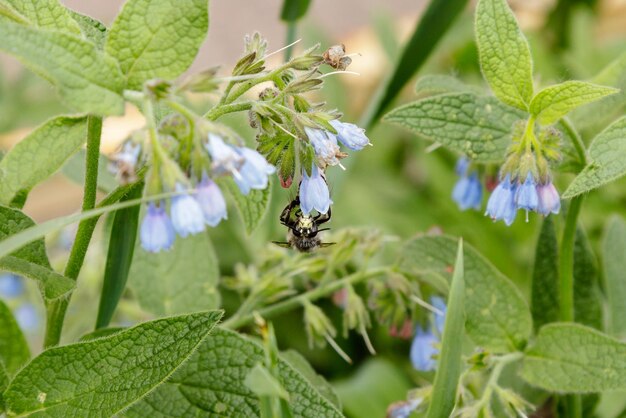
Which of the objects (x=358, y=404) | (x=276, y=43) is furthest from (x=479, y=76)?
(x=276, y=43)

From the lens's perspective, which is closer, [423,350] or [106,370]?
[106,370]

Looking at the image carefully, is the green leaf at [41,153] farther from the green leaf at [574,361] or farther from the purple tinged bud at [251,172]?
the green leaf at [574,361]

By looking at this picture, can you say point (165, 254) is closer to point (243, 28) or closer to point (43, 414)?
point (43, 414)

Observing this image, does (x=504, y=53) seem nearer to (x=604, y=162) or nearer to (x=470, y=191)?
(x=604, y=162)

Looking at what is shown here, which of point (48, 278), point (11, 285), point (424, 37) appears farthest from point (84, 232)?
point (11, 285)

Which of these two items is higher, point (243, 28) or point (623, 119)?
point (243, 28)
